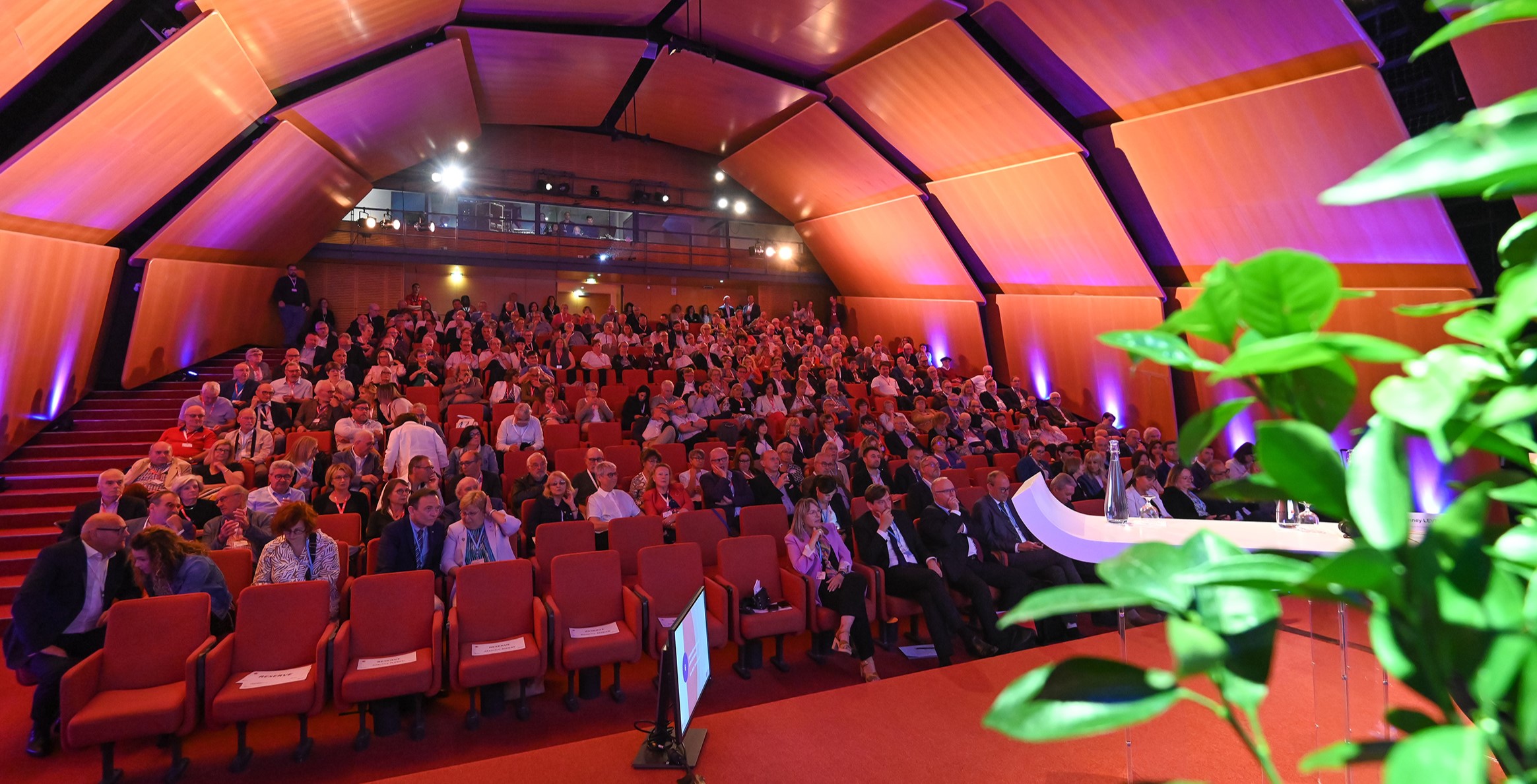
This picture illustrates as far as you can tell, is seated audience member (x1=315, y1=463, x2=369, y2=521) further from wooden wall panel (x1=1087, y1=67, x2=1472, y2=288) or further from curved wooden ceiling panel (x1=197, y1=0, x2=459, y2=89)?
wooden wall panel (x1=1087, y1=67, x2=1472, y2=288)

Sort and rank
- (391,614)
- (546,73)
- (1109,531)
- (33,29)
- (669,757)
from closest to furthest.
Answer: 1. (1109,531)
2. (669,757)
3. (391,614)
4. (33,29)
5. (546,73)

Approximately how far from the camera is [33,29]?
4477mm

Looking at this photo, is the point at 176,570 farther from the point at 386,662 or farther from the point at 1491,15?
the point at 1491,15

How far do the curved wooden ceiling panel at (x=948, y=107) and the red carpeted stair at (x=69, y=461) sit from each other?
340 inches

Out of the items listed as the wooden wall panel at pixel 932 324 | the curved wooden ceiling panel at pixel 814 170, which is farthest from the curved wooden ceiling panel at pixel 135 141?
the wooden wall panel at pixel 932 324

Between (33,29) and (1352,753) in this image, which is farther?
(33,29)

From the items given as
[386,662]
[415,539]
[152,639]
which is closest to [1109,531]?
[386,662]

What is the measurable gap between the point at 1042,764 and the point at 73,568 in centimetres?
402

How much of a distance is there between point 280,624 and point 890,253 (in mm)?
11298

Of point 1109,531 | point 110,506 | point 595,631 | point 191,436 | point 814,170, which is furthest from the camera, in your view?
point 814,170

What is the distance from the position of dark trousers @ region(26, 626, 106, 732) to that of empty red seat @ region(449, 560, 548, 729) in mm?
1406

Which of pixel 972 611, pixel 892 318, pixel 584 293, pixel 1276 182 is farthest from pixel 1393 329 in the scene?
pixel 584 293

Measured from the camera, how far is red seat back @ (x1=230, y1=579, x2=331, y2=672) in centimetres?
355

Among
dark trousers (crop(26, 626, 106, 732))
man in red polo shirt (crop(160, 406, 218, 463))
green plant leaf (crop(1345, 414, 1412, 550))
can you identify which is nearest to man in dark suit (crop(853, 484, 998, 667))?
dark trousers (crop(26, 626, 106, 732))
